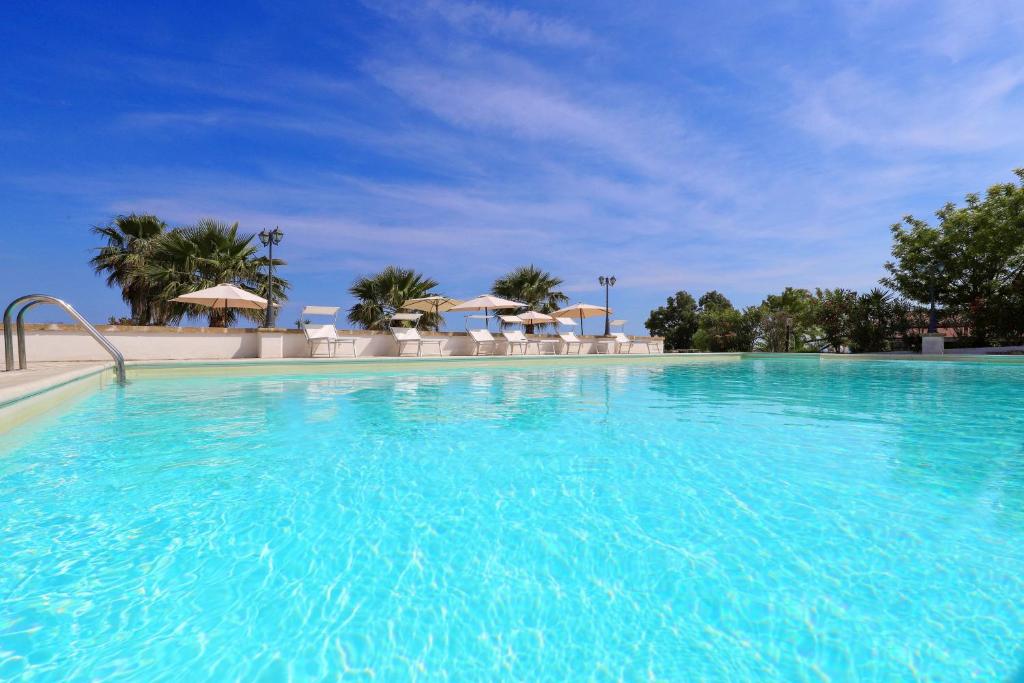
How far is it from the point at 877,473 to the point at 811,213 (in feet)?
66.5

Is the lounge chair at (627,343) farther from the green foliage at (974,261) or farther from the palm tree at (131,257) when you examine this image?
the palm tree at (131,257)

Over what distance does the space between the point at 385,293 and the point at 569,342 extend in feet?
35.1

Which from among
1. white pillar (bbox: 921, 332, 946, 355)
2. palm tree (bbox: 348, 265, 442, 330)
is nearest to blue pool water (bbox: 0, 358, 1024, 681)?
white pillar (bbox: 921, 332, 946, 355)

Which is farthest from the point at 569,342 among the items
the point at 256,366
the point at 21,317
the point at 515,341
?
the point at 21,317

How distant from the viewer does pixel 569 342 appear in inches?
720

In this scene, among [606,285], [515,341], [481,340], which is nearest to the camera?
[481,340]

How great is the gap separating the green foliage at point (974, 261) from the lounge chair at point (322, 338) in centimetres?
2212

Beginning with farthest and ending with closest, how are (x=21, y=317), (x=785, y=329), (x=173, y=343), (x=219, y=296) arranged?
(x=785, y=329)
(x=219, y=296)
(x=173, y=343)
(x=21, y=317)

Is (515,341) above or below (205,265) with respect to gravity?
below

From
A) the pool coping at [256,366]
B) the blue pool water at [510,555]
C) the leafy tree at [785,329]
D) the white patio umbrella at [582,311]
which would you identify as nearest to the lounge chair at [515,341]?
the pool coping at [256,366]

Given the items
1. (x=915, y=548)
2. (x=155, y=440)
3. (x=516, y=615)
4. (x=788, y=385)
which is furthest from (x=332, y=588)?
(x=788, y=385)

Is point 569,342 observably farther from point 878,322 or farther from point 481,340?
point 878,322

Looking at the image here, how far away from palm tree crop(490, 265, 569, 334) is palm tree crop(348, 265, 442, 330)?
4231mm

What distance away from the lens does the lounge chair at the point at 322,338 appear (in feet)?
43.8
